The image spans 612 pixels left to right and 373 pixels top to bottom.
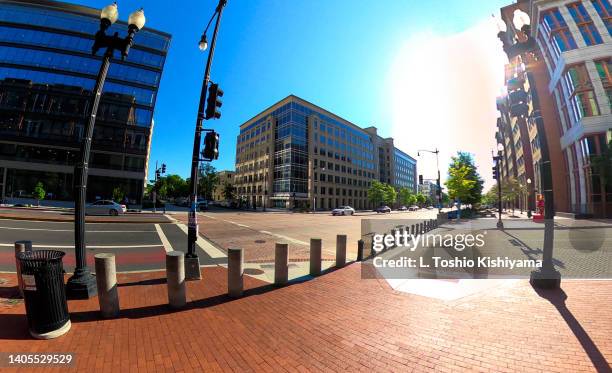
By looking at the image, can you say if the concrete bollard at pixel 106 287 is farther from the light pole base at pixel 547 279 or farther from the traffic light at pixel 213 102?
the light pole base at pixel 547 279

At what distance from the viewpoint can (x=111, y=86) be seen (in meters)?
41.8

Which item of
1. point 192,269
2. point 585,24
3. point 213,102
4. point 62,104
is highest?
point 585,24

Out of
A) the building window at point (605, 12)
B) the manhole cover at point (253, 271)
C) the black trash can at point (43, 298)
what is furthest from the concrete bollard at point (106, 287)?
the building window at point (605, 12)

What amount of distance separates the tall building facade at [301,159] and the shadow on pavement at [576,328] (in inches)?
2147

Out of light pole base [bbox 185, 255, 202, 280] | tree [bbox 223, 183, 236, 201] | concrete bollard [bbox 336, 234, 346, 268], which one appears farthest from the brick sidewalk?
tree [bbox 223, 183, 236, 201]

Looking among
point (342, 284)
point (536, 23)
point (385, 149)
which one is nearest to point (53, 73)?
point (342, 284)

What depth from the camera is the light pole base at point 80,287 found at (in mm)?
5051

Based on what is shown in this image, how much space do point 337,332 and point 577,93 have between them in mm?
40795

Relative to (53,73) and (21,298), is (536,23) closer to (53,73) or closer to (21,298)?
(21,298)

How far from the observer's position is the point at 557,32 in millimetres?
31047

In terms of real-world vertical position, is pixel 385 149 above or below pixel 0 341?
above

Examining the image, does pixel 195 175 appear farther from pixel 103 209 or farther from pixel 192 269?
pixel 103 209

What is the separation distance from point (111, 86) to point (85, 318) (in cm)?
5109

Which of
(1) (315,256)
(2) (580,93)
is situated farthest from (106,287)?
(2) (580,93)
